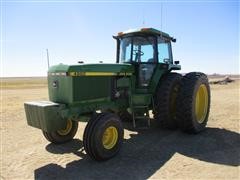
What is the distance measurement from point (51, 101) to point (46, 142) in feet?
A: 4.38

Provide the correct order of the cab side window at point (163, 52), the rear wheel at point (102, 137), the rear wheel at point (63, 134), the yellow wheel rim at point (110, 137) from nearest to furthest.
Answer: the rear wheel at point (102, 137)
the yellow wheel rim at point (110, 137)
the rear wheel at point (63, 134)
the cab side window at point (163, 52)

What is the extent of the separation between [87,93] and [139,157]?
1.68 meters

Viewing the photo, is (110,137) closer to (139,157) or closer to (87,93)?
(139,157)

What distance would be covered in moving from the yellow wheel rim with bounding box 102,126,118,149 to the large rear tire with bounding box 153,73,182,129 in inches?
68.2

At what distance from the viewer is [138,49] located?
7.62 m

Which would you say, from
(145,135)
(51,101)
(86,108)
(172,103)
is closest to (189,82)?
(172,103)

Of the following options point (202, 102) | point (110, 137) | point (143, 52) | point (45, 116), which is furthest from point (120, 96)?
point (202, 102)

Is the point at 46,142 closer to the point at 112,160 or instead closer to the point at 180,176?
the point at 112,160

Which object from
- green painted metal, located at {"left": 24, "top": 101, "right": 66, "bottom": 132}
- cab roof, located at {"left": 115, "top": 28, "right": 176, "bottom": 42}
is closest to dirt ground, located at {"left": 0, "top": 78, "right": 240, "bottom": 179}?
green painted metal, located at {"left": 24, "top": 101, "right": 66, "bottom": 132}

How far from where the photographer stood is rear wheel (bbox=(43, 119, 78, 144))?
6773 mm

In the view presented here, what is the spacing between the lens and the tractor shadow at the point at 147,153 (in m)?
5.16

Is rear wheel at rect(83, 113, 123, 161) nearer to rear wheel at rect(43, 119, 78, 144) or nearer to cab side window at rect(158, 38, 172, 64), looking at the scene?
rear wheel at rect(43, 119, 78, 144)

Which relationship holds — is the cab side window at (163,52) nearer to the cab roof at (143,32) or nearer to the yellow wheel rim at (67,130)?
the cab roof at (143,32)

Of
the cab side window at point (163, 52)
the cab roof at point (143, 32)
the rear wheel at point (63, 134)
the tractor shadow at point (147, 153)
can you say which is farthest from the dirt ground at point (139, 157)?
the cab roof at point (143, 32)
